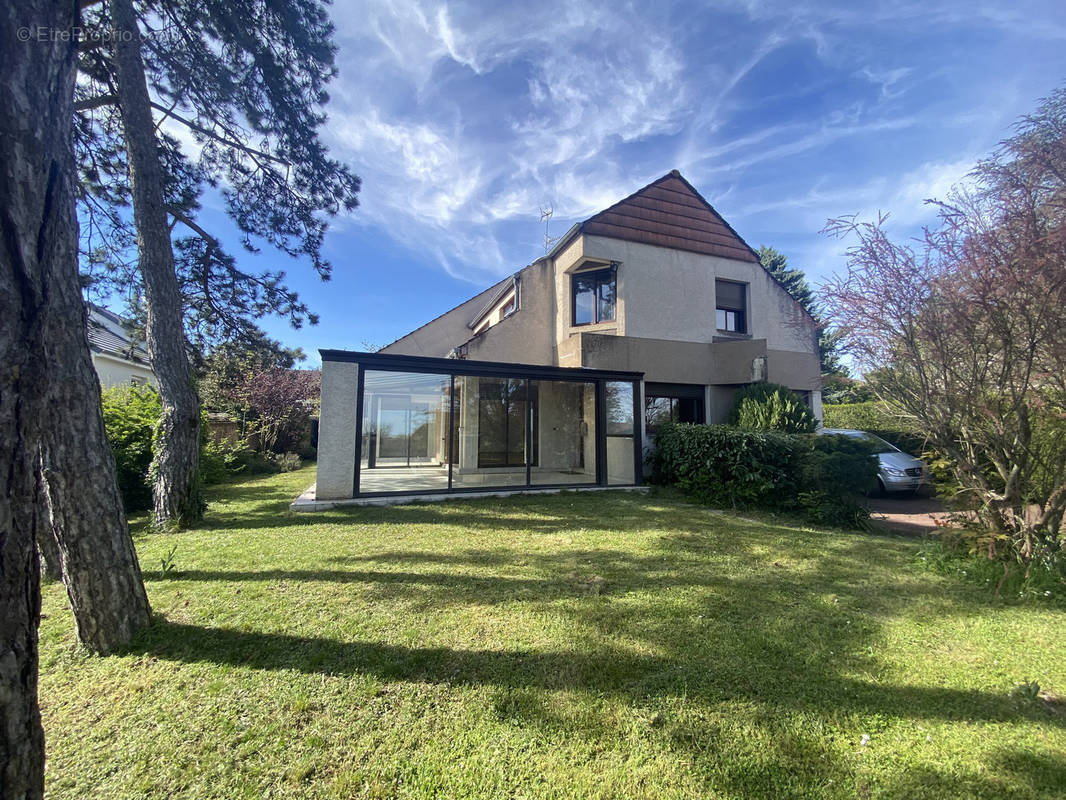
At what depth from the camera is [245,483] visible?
11828mm

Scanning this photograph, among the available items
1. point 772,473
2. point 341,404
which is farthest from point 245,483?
point 772,473

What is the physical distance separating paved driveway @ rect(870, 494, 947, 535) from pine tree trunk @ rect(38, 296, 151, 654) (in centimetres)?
912

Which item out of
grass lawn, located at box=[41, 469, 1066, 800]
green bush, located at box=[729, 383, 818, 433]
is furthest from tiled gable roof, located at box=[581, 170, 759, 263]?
grass lawn, located at box=[41, 469, 1066, 800]

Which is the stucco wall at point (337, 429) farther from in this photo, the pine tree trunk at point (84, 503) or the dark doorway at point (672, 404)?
the dark doorway at point (672, 404)

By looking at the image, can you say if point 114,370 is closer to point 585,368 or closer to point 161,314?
point 161,314

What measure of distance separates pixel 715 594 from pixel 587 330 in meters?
8.94

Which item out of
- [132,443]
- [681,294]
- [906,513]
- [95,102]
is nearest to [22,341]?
[95,102]

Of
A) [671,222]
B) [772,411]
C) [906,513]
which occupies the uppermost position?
[671,222]

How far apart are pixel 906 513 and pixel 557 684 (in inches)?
358

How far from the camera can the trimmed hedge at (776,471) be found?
6.86 meters

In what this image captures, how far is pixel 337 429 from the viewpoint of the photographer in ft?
24.9

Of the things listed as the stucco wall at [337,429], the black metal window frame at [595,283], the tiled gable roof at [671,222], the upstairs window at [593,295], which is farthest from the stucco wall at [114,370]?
the tiled gable roof at [671,222]

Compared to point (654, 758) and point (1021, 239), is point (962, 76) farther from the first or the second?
point (654, 758)

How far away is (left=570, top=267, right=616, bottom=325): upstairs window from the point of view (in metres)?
12.0
